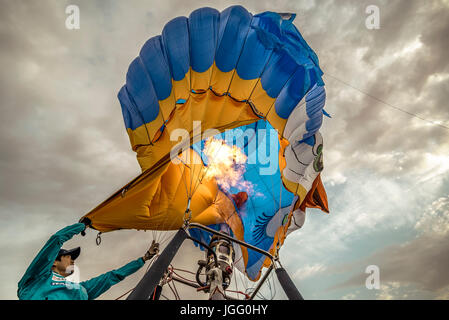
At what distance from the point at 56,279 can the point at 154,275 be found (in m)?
1.26

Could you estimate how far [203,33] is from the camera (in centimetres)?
373

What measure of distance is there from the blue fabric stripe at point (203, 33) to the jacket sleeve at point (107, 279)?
3133 millimetres

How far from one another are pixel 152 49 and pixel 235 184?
2.85m

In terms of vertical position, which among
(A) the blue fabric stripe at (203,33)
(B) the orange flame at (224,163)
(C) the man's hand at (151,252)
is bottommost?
(C) the man's hand at (151,252)

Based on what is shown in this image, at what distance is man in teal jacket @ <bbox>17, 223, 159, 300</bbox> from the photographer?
7.30 feet

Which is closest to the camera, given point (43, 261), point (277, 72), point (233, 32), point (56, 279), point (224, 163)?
point (43, 261)

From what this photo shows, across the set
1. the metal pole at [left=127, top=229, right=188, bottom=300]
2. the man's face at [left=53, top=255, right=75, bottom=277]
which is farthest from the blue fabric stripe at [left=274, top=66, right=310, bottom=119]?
the man's face at [left=53, top=255, right=75, bottom=277]

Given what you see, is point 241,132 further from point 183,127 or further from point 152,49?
point 152,49

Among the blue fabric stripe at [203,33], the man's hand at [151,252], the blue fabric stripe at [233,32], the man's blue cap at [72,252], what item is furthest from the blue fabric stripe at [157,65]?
the man's blue cap at [72,252]

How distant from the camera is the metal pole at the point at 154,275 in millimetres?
1768

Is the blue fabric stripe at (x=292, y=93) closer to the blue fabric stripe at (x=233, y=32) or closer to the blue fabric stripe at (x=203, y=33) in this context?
the blue fabric stripe at (x=233, y=32)

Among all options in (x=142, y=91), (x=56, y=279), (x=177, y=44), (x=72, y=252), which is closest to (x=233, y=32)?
(x=177, y=44)

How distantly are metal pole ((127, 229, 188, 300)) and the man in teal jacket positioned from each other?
1.05m
